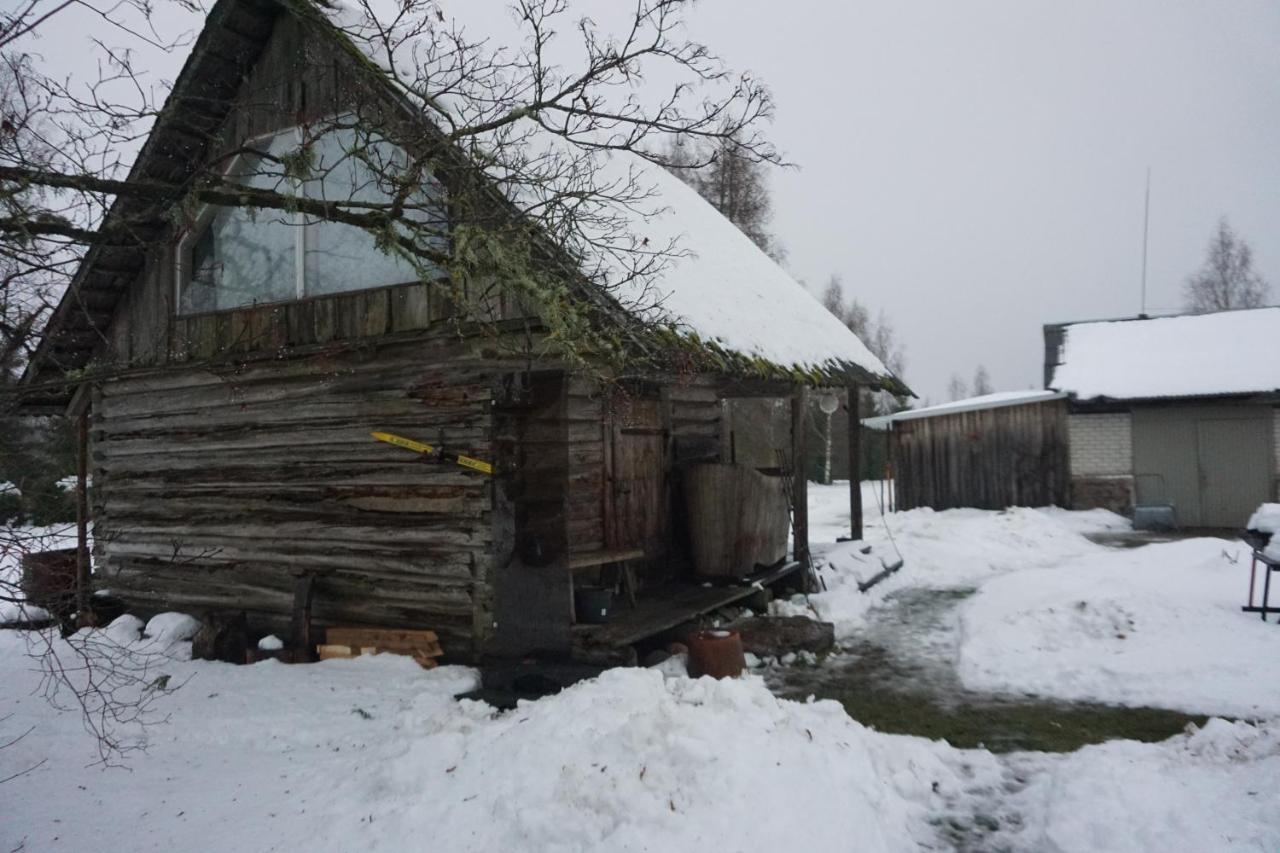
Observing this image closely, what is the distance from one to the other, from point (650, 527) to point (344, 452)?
11.4 ft

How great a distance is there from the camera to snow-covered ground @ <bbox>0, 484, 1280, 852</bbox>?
4.18m

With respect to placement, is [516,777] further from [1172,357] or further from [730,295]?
[1172,357]

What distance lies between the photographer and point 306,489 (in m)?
8.24

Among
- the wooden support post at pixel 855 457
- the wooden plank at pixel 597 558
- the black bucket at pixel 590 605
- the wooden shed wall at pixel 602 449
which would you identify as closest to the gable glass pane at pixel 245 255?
the wooden shed wall at pixel 602 449

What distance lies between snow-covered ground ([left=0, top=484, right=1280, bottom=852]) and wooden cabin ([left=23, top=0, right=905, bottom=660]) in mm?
1025

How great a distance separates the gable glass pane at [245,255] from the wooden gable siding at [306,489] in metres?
0.77

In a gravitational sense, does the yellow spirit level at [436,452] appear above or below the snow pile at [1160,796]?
above

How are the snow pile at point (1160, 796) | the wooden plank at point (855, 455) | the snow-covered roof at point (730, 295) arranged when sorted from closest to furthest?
1. the snow pile at point (1160, 796)
2. the snow-covered roof at point (730, 295)
3. the wooden plank at point (855, 455)

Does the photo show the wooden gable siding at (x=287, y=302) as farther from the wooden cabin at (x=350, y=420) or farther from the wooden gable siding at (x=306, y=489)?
the wooden gable siding at (x=306, y=489)

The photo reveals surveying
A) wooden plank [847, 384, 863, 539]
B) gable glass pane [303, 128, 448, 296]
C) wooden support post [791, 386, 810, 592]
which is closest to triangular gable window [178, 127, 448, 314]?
gable glass pane [303, 128, 448, 296]

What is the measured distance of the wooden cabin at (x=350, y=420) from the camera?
711cm

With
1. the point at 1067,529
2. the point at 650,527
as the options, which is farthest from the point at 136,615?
the point at 1067,529

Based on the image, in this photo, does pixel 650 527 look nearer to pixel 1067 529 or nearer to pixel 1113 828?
pixel 1113 828

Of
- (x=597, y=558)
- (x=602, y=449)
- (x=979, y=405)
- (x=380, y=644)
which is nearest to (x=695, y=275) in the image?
(x=602, y=449)
